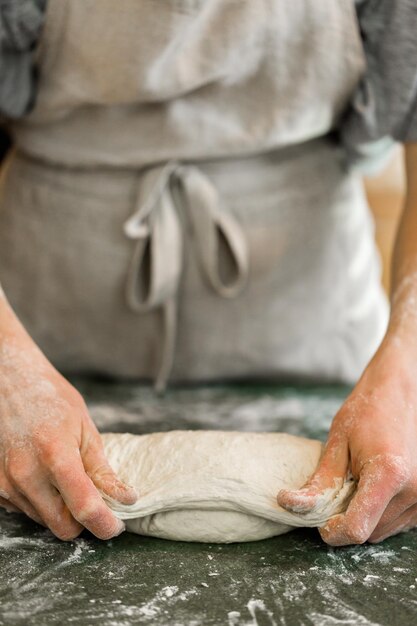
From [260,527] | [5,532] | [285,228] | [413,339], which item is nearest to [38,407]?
[5,532]

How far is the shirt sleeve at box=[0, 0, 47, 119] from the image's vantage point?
1.12m

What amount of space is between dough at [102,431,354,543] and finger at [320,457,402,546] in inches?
1.0

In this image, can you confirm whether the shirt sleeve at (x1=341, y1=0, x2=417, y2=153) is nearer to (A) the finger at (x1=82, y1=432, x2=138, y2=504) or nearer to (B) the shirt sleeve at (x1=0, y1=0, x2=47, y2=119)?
(B) the shirt sleeve at (x1=0, y1=0, x2=47, y2=119)

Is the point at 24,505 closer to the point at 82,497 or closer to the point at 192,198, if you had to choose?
the point at 82,497

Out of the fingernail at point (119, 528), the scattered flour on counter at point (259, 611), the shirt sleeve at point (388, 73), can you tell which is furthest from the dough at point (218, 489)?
the shirt sleeve at point (388, 73)

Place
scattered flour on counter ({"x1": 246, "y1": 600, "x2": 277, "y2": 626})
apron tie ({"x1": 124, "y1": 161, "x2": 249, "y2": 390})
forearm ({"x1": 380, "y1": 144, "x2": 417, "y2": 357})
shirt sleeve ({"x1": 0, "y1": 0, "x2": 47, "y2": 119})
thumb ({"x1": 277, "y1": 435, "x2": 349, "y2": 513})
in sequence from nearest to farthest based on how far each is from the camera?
scattered flour on counter ({"x1": 246, "y1": 600, "x2": 277, "y2": 626}), thumb ({"x1": 277, "y1": 435, "x2": 349, "y2": 513}), forearm ({"x1": 380, "y1": 144, "x2": 417, "y2": 357}), shirt sleeve ({"x1": 0, "y1": 0, "x2": 47, "y2": 119}), apron tie ({"x1": 124, "y1": 161, "x2": 249, "y2": 390})

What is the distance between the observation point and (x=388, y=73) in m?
1.16

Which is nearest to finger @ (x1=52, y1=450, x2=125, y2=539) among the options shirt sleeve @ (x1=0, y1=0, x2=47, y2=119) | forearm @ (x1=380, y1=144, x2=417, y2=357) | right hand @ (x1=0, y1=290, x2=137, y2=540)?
right hand @ (x1=0, y1=290, x2=137, y2=540)

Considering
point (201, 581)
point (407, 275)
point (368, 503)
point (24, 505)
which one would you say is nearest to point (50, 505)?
point (24, 505)

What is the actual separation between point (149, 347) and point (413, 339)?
1.61 ft

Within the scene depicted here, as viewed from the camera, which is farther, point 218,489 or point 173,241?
point 173,241

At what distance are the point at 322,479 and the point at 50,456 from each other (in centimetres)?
26

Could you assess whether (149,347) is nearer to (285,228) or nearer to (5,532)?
(285,228)

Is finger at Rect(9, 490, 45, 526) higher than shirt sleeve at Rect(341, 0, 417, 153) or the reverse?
the reverse
